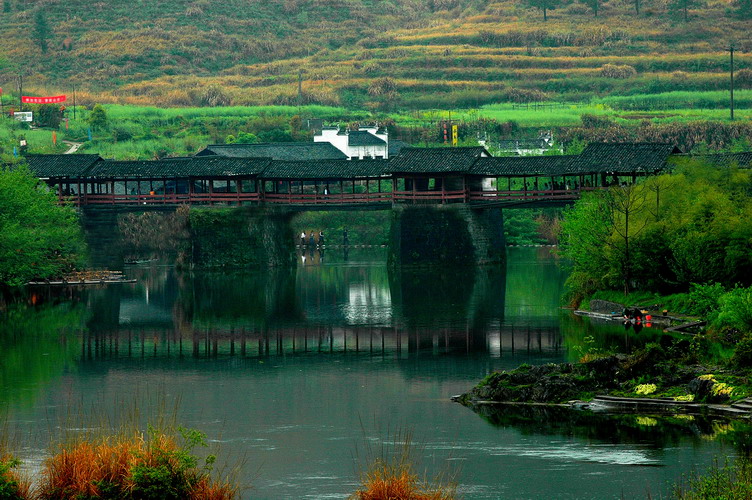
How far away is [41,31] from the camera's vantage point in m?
177

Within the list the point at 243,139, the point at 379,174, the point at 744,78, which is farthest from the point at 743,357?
the point at 744,78

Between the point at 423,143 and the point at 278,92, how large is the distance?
35.8 meters

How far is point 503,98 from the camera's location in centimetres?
14538

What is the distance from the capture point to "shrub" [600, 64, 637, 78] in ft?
499

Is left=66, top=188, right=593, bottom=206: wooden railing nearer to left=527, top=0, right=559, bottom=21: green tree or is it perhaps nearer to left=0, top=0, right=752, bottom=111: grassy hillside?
left=0, top=0, right=752, bottom=111: grassy hillside

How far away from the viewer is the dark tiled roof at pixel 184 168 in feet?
274

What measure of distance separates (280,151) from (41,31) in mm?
84158

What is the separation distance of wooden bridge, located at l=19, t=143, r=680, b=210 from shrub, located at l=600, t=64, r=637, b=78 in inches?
2720

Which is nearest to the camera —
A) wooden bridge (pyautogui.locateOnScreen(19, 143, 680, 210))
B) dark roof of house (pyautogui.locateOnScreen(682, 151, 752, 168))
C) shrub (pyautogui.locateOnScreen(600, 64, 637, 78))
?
dark roof of house (pyautogui.locateOnScreen(682, 151, 752, 168))

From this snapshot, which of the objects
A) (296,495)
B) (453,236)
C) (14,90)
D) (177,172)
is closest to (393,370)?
(296,495)

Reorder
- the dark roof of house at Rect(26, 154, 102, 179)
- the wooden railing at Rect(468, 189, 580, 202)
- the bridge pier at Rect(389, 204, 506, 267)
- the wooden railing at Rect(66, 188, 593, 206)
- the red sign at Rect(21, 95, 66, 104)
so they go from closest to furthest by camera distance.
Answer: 1. the wooden railing at Rect(468, 189, 580, 202)
2. the bridge pier at Rect(389, 204, 506, 267)
3. the wooden railing at Rect(66, 188, 593, 206)
4. the dark roof of house at Rect(26, 154, 102, 179)
5. the red sign at Rect(21, 95, 66, 104)

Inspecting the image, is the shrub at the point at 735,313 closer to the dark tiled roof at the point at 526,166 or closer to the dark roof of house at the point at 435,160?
the dark tiled roof at the point at 526,166

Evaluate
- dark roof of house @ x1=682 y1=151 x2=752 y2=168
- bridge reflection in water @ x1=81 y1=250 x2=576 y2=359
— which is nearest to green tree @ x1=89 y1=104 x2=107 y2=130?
bridge reflection in water @ x1=81 y1=250 x2=576 y2=359

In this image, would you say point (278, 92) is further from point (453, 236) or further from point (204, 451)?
point (204, 451)
